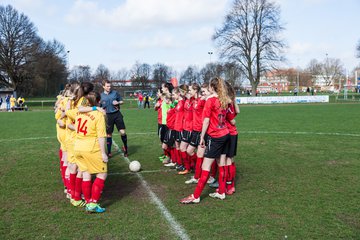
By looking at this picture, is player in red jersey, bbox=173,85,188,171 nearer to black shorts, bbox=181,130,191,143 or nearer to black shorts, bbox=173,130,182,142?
black shorts, bbox=173,130,182,142

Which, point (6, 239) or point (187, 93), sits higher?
point (187, 93)

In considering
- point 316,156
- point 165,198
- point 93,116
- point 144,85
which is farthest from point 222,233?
point 144,85

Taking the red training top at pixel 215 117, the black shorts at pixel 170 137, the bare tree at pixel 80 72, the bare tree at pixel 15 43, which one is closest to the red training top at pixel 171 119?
the black shorts at pixel 170 137

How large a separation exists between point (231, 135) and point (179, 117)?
7.11 ft

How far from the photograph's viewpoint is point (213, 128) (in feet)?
17.9

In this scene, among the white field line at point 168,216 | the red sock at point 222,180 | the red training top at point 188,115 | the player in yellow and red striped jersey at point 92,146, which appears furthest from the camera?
the red training top at point 188,115

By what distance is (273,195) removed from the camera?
5.77 metres

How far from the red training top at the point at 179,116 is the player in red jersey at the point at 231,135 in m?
1.96

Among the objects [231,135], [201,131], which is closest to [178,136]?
[201,131]

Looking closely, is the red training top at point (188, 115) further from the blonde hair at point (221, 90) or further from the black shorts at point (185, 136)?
the blonde hair at point (221, 90)

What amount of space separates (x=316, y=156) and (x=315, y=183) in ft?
8.94

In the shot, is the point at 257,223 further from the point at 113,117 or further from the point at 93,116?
the point at 113,117

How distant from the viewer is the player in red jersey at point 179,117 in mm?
7590

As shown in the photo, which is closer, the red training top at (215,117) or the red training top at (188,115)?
the red training top at (215,117)
